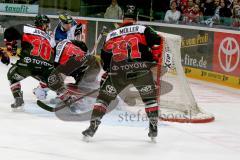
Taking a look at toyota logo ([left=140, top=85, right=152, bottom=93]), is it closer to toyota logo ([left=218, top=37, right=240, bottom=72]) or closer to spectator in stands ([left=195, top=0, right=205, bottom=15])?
toyota logo ([left=218, top=37, right=240, bottom=72])

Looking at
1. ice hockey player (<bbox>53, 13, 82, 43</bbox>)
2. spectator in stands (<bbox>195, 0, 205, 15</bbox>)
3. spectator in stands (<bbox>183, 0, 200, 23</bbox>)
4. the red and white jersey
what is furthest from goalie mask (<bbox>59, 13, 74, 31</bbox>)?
spectator in stands (<bbox>195, 0, 205, 15</bbox>)

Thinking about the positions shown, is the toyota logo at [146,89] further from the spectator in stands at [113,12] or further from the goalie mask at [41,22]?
the spectator in stands at [113,12]

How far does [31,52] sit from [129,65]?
70.3 inches

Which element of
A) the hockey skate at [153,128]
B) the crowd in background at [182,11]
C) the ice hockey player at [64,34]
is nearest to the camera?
the hockey skate at [153,128]

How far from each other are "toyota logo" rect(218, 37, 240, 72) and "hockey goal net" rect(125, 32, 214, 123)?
250cm

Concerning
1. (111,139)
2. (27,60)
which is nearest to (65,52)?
(27,60)

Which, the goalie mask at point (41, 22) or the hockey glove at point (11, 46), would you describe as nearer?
the goalie mask at point (41, 22)

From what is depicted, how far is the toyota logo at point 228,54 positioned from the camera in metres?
9.95

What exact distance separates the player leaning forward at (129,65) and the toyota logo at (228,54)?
436cm

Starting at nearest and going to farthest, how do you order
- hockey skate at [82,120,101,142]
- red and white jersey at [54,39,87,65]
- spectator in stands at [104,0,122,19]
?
hockey skate at [82,120,101,142] → red and white jersey at [54,39,87,65] → spectator in stands at [104,0,122,19]

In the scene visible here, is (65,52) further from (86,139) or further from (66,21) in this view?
(86,139)

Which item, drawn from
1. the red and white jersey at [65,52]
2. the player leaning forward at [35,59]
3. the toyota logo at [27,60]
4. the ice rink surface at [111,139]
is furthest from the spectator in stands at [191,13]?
the toyota logo at [27,60]

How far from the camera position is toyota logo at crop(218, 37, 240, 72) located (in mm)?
9953

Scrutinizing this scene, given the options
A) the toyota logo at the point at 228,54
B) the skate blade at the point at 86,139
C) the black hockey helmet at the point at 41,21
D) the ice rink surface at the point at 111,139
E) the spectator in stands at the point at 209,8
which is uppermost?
the spectator in stands at the point at 209,8
